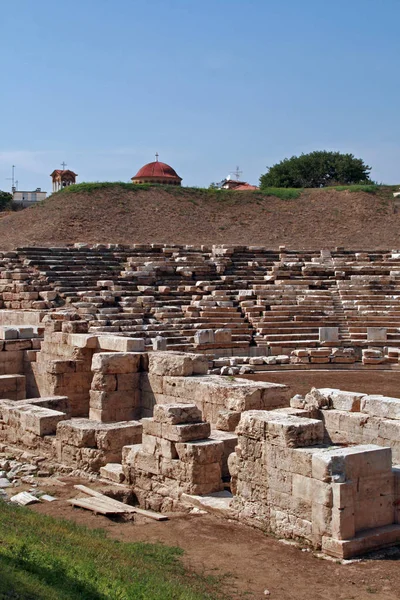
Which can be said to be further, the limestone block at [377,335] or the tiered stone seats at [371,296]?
the tiered stone seats at [371,296]

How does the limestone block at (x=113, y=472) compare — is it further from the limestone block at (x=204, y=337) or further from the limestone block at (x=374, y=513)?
the limestone block at (x=204, y=337)

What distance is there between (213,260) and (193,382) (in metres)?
17.5

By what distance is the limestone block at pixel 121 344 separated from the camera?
13.8 m

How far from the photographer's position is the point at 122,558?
710 cm

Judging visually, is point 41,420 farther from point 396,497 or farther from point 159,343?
point 159,343

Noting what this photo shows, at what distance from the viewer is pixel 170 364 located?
12445 mm

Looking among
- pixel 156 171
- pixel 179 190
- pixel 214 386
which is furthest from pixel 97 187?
pixel 214 386

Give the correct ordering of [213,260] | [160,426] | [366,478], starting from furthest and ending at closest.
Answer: [213,260], [160,426], [366,478]

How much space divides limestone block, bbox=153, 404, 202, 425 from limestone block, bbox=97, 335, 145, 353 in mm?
3855

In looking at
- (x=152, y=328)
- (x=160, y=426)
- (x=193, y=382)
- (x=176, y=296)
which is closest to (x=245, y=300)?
(x=176, y=296)

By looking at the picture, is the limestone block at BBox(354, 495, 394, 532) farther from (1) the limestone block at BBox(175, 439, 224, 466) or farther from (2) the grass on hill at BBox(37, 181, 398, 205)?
(2) the grass on hill at BBox(37, 181, 398, 205)

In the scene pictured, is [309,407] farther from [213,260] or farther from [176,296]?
[213,260]

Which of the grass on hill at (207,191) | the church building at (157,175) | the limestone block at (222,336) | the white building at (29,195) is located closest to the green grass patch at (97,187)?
the grass on hill at (207,191)

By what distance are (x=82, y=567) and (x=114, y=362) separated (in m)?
6.73
